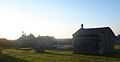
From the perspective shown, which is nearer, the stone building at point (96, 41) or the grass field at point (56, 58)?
the grass field at point (56, 58)

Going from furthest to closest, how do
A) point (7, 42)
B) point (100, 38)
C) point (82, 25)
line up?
point (7, 42), point (82, 25), point (100, 38)

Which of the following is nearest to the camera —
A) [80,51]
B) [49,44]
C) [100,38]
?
[100,38]

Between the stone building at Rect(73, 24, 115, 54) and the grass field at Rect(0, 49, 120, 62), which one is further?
the stone building at Rect(73, 24, 115, 54)

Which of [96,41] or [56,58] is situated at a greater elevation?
[96,41]

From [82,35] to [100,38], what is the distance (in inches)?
207

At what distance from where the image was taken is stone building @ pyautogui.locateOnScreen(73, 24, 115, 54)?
47625 mm

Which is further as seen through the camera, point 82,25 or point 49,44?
point 49,44

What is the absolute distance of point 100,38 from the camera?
47.6 m

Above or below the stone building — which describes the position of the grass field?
below

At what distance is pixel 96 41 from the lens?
48031 millimetres

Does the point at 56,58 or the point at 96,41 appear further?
the point at 96,41

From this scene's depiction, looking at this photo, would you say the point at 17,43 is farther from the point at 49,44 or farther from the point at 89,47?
the point at 89,47

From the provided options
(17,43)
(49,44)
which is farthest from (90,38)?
(17,43)

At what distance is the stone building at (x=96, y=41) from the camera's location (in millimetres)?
47625
